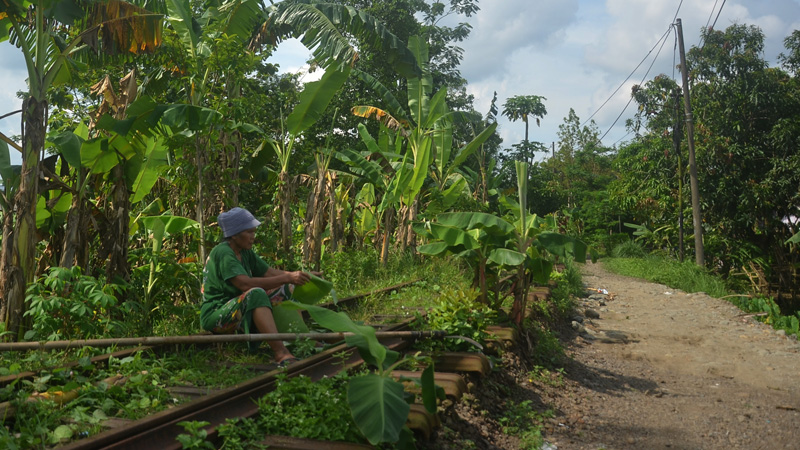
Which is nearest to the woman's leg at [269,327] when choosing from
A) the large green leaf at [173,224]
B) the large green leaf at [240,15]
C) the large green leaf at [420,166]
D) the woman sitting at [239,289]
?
the woman sitting at [239,289]

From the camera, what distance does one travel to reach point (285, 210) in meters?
8.91

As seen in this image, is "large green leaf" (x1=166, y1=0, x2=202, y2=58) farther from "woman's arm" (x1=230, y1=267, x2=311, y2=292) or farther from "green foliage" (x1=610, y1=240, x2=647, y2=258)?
"green foliage" (x1=610, y1=240, x2=647, y2=258)

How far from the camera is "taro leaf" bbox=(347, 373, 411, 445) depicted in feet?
9.59

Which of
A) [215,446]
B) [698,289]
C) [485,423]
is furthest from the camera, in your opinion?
[698,289]

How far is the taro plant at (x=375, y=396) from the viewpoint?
2945 mm

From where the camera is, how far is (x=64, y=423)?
317cm

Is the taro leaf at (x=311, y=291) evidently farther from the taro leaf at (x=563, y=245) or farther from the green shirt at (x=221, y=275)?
the taro leaf at (x=563, y=245)

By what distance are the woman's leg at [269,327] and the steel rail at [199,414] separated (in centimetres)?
30

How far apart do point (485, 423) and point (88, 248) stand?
415 cm

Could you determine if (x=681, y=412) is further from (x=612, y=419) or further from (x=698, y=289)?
(x=698, y=289)

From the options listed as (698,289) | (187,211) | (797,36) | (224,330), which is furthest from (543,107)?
(224,330)

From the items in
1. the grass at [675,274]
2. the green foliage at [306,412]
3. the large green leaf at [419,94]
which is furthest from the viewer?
the grass at [675,274]

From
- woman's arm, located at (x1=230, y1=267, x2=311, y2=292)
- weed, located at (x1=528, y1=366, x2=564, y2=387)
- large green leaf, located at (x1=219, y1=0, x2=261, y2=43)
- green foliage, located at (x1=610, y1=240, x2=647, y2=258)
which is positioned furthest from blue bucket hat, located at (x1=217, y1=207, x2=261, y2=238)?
green foliage, located at (x1=610, y1=240, x2=647, y2=258)

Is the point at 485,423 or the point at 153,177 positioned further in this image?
the point at 153,177
